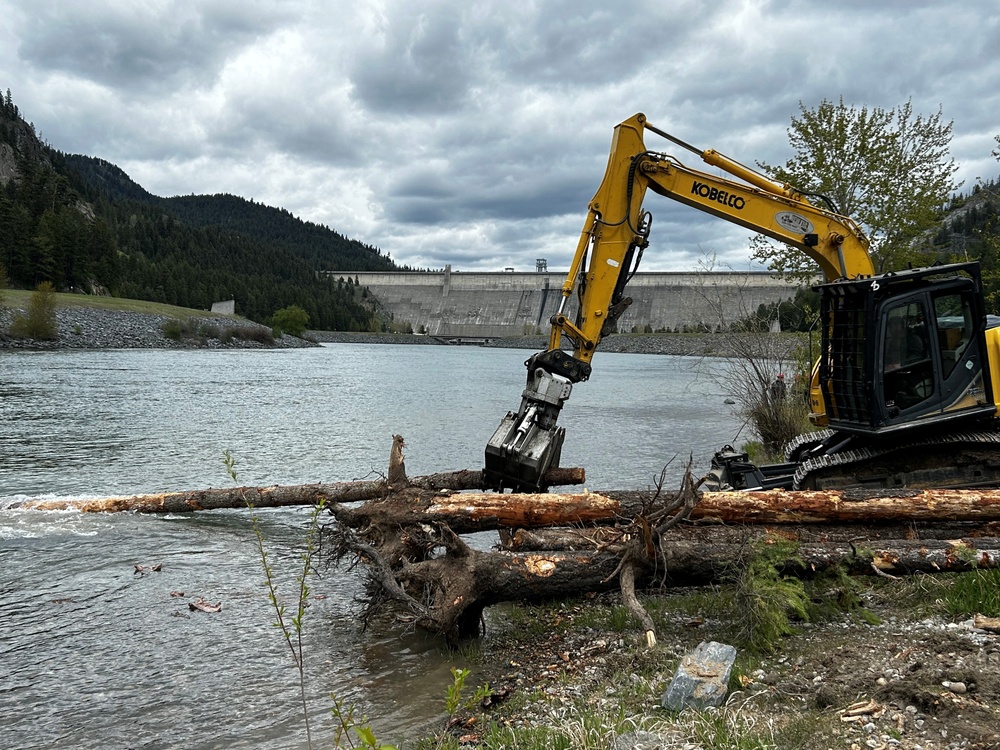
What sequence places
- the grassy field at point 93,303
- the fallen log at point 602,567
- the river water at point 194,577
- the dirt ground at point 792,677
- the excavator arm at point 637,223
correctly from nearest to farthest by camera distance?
1. the dirt ground at point 792,677
2. the river water at point 194,577
3. the fallen log at point 602,567
4. the excavator arm at point 637,223
5. the grassy field at point 93,303

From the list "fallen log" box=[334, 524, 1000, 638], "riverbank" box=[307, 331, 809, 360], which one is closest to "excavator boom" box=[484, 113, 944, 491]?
"fallen log" box=[334, 524, 1000, 638]

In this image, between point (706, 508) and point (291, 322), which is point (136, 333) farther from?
point (706, 508)

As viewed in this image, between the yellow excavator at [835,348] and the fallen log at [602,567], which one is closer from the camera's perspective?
the fallen log at [602,567]

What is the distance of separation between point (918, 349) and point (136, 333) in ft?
251

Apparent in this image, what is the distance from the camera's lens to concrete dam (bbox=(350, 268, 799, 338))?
444 ft

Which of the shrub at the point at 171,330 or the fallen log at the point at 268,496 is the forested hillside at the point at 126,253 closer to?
the shrub at the point at 171,330

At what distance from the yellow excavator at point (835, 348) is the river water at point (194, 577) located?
361 centimetres

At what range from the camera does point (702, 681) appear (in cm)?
512

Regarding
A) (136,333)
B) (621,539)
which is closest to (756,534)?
(621,539)

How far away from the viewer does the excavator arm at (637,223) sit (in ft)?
34.8

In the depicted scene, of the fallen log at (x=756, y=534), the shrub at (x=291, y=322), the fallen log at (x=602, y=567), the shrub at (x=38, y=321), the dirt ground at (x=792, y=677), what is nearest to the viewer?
the dirt ground at (x=792, y=677)

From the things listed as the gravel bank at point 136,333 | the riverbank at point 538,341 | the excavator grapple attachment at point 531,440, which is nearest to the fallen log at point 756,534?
the excavator grapple attachment at point 531,440

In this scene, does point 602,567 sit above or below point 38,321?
below

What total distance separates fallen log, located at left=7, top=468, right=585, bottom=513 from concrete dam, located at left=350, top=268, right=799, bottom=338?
11694 centimetres
